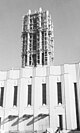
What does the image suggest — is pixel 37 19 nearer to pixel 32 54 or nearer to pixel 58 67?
pixel 32 54

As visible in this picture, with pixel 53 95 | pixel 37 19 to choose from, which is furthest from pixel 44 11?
pixel 53 95

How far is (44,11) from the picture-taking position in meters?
98.6

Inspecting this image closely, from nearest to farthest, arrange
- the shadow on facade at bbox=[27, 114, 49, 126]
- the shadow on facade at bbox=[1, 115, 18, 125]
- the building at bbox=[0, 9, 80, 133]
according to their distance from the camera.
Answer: the building at bbox=[0, 9, 80, 133], the shadow on facade at bbox=[27, 114, 49, 126], the shadow on facade at bbox=[1, 115, 18, 125]

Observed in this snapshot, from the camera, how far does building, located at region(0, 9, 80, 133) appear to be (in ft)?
147

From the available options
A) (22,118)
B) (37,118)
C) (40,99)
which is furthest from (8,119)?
(40,99)

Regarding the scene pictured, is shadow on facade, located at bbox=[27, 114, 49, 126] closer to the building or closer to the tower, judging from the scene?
the building

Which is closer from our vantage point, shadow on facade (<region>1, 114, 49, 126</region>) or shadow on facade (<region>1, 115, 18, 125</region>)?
shadow on facade (<region>1, 114, 49, 126</region>)

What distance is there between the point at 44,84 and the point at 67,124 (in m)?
11.7

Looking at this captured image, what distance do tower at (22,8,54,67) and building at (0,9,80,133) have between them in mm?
35489

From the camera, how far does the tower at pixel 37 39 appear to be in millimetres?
87812

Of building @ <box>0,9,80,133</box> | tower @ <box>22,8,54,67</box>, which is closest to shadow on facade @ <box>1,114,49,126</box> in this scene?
building @ <box>0,9,80,133</box>

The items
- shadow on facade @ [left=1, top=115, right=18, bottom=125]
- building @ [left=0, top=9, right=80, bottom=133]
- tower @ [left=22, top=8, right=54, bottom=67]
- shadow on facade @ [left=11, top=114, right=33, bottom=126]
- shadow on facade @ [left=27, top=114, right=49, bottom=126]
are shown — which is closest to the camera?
building @ [left=0, top=9, right=80, bottom=133]

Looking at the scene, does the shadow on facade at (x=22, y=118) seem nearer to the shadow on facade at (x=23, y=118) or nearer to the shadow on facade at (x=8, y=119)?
the shadow on facade at (x=23, y=118)

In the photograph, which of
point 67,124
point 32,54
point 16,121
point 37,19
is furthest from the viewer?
point 37,19
